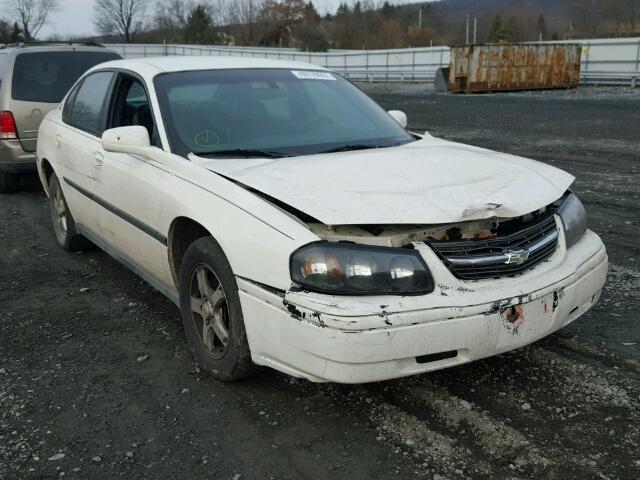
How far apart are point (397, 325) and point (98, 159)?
2673 mm

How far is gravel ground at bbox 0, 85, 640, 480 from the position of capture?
263cm

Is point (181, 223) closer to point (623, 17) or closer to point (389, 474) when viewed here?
point (389, 474)

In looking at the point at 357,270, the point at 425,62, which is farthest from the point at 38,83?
the point at 425,62

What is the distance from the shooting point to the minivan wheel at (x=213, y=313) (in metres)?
3.04

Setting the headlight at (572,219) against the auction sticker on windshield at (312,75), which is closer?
the headlight at (572,219)

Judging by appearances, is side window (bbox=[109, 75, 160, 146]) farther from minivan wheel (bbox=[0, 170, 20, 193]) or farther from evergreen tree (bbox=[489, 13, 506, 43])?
evergreen tree (bbox=[489, 13, 506, 43])

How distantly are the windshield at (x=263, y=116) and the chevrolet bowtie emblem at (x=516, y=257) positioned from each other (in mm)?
1332

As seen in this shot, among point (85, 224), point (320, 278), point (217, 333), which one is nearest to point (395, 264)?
point (320, 278)

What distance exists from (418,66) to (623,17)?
2306 inches

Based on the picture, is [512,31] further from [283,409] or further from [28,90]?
[283,409]

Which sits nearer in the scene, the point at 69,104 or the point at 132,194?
the point at 132,194

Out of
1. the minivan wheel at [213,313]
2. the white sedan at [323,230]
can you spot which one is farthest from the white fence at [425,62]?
the minivan wheel at [213,313]

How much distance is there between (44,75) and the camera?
8.38 meters

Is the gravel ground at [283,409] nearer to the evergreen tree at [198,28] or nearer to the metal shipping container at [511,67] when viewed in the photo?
the metal shipping container at [511,67]
